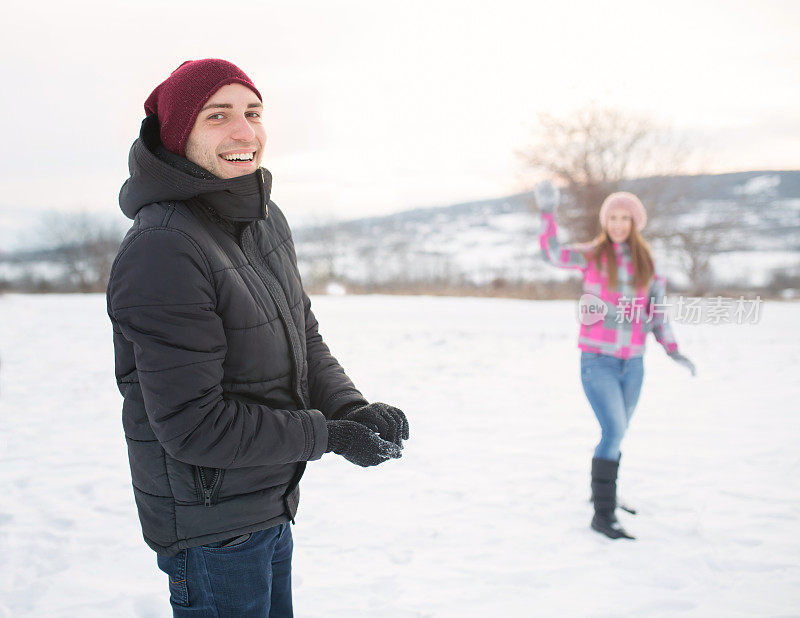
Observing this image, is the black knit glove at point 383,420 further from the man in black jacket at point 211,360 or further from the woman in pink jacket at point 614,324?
the woman in pink jacket at point 614,324

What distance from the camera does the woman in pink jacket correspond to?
10.2 ft

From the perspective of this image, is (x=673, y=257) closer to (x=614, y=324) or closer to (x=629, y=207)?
(x=629, y=207)

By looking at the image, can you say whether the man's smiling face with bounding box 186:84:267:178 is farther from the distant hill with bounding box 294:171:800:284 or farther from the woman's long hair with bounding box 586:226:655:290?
the distant hill with bounding box 294:171:800:284

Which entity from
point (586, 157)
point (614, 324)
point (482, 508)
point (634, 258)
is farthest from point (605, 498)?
point (586, 157)

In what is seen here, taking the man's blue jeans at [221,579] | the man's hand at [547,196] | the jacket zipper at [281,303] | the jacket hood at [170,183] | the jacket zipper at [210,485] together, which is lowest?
the man's blue jeans at [221,579]

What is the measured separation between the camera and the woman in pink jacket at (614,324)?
3117mm

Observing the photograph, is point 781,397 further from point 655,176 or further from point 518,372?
point 655,176

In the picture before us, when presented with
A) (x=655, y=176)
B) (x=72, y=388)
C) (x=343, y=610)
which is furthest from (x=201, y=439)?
(x=655, y=176)

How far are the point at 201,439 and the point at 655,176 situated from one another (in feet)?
80.7

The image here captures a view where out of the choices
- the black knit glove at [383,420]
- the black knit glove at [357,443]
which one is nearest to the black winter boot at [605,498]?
the black knit glove at [383,420]

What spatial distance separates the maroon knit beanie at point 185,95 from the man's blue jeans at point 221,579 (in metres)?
0.93

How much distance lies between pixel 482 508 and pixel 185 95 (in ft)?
9.24

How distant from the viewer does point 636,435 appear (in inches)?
186

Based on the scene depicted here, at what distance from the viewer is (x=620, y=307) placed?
322 cm
